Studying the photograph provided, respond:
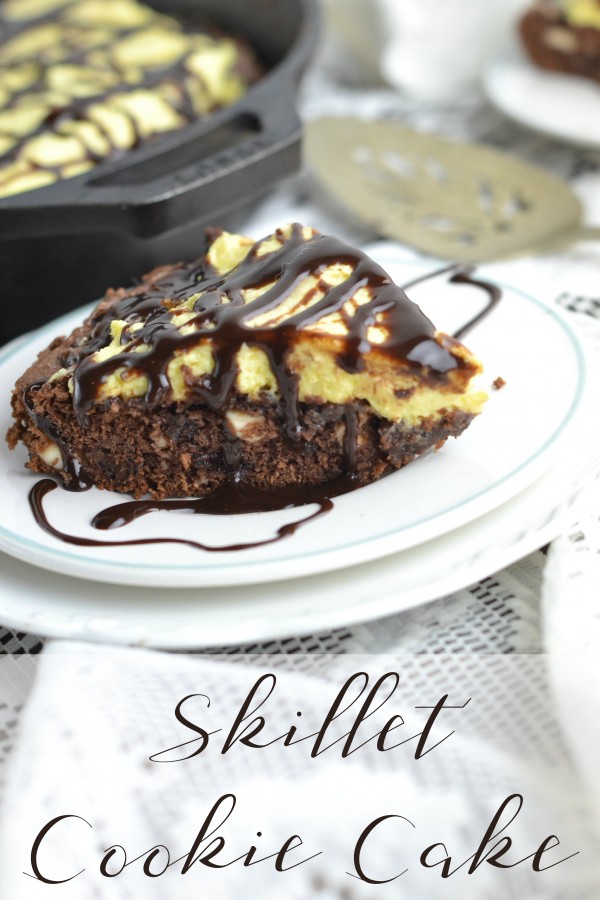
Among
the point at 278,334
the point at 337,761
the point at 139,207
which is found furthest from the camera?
the point at 139,207

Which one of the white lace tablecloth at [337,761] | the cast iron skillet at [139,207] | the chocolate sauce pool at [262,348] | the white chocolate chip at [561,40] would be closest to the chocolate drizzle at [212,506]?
the chocolate sauce pool at [262,348]

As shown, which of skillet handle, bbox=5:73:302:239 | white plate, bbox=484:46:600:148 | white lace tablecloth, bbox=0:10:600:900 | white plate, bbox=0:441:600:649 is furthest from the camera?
white plate, bbox=484:46:600:148

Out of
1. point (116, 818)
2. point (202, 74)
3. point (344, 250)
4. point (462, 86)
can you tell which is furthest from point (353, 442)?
point (462, 86)

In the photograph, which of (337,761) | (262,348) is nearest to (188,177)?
(262,348)

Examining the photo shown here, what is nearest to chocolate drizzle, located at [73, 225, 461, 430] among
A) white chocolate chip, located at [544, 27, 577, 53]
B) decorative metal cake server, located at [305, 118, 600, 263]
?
decorative metal cake server, located at [305, 118, 600, 263]

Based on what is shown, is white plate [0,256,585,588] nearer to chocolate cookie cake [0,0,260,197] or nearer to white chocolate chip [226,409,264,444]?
white chocolate chip [226,409,264,444]

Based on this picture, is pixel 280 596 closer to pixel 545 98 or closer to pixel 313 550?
pixel 313 550

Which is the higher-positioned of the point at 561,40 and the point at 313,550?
the point at 561,40
